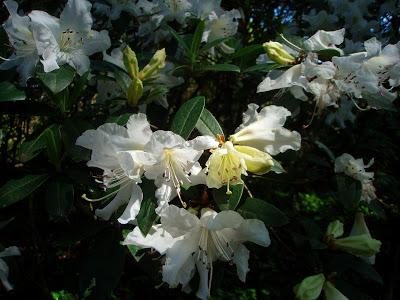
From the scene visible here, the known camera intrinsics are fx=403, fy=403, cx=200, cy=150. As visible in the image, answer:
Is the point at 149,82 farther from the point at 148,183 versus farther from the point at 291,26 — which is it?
the point at 291,26

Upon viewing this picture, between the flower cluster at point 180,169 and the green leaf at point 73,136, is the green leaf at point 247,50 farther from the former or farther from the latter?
the green leaf at point 73,136

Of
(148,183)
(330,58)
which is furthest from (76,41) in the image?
(330,58)

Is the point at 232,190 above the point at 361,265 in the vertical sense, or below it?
above

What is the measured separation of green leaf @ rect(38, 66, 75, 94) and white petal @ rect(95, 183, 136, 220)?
289 mm

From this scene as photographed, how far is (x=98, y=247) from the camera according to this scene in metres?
1.21

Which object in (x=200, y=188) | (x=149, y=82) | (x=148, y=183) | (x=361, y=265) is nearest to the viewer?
(x=148, y=183)

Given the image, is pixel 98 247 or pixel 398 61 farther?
pixel 98 247

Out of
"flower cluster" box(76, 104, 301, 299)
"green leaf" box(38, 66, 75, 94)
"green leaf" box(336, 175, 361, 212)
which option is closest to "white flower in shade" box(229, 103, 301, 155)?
"flower cluster" box(76, 104, 301, 299)

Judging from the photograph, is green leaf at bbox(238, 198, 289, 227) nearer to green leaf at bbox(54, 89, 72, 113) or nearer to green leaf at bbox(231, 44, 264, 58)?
green leaf at bbox(231, 44, 264, 58)

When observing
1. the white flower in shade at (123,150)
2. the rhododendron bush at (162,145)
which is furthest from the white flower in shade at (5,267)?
the white flower in shade at (123,150)

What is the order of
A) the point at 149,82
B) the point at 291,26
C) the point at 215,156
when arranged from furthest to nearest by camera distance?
1. the point at 291,26
2. the point at 149,82
3. the point at 215,156

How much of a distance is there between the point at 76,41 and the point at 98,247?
0.61 metres

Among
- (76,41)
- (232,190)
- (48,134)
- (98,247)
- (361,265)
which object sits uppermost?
(76,41)

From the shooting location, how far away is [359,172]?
1.60 metres
